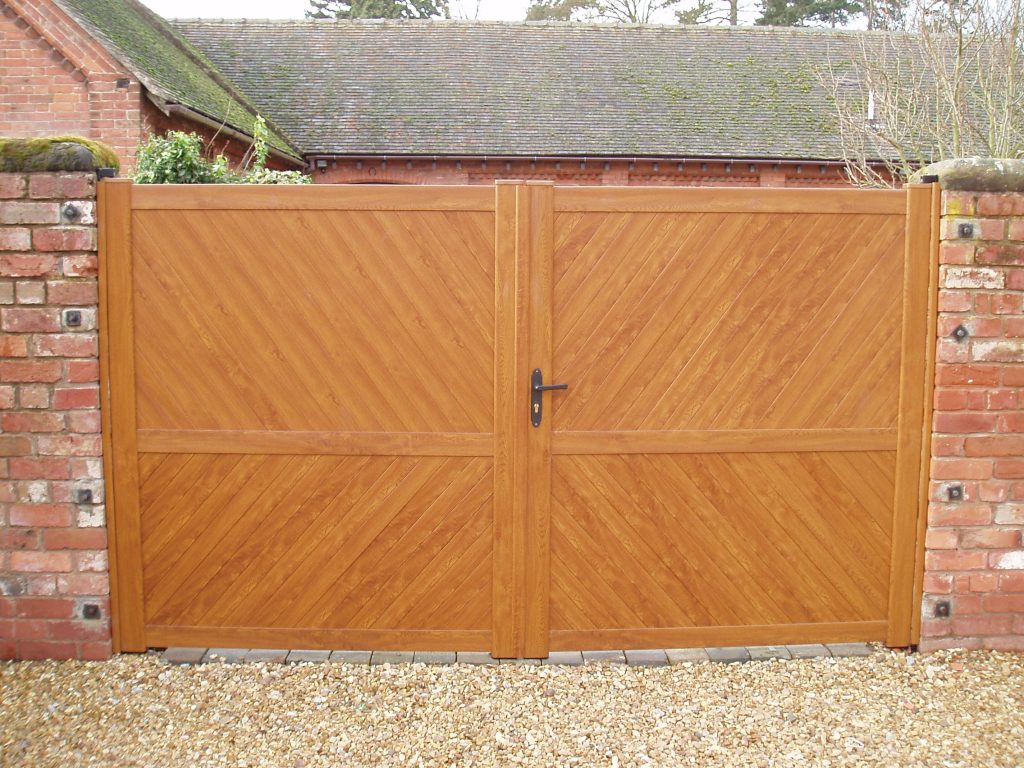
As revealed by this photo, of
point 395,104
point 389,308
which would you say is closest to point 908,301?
point 389,308

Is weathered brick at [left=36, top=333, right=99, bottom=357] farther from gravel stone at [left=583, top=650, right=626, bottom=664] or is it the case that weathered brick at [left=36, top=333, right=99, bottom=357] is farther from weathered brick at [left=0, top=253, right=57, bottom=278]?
gravel stone at [left=583, top=650, right=626, bottom=664]

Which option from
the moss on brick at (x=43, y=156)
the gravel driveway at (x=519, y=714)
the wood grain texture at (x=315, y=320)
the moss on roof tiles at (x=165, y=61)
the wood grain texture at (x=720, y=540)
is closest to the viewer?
the gravel driveway at (x=519, y=714)

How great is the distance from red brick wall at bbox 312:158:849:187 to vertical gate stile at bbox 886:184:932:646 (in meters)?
11.2

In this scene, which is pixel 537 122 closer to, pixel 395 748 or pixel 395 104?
pixel 395 104

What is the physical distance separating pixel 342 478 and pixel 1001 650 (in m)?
3.30

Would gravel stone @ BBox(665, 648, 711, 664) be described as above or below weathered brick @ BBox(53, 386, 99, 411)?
below

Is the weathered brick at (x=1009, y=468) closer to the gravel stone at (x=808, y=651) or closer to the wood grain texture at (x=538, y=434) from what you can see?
the gravel stone at (x=808, y=651)

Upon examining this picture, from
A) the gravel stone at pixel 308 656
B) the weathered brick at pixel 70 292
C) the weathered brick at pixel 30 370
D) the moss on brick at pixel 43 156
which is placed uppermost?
the moss on brick at pixel 43 156

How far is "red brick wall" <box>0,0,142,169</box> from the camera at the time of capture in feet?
32.6

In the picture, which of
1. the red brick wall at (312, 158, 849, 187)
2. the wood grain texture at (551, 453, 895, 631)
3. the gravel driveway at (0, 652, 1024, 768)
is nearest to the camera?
the gravel driveway at (0, 652, 1024, 768)

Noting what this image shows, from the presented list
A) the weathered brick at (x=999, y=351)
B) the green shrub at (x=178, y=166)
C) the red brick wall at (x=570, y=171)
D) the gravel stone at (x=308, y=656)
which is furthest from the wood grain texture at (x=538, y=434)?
the red brick wall at (x=570, y=171)

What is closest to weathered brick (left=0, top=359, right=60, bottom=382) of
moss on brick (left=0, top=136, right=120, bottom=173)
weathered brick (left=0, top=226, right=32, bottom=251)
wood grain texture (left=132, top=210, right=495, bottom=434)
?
wood grain texture (left=132, top=210, right=495, bottom=434)

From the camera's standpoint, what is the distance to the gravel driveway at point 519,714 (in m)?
3.05

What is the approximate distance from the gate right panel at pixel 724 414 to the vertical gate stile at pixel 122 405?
1.97 m
